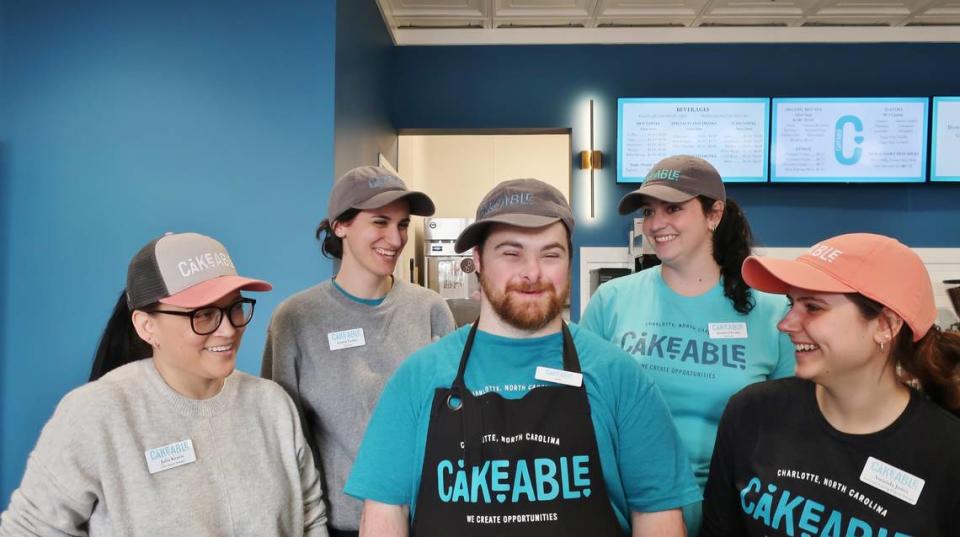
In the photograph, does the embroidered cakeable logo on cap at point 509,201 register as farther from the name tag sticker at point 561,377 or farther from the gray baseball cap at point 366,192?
the gray baseball cap at point 366,192

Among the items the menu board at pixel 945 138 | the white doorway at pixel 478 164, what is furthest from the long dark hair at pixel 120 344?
the menu board at pixel 945 138

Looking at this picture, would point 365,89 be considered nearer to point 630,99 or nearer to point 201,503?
point 630,99

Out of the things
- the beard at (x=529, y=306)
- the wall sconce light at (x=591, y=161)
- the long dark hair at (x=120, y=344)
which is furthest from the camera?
the wall sconce light at (x=591, y=161)

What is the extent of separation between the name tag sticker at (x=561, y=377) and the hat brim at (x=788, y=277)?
475 millimetres

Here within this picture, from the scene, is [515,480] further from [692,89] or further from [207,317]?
[692,89]

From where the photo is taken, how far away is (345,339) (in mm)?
1655

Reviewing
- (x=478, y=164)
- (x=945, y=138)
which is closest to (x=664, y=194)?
(x=945, y=138)

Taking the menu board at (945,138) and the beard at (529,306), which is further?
the menu board at (945,138)

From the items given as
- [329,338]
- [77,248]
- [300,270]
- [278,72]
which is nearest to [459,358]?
[329,338]

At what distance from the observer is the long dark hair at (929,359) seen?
1.19m

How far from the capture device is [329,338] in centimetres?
165

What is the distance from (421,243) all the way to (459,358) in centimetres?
449

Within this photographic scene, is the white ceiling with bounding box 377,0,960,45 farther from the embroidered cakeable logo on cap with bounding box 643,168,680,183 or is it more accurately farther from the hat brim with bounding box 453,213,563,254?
the hat brim with bounding box 453,213,563,254

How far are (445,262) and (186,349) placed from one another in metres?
3.65
